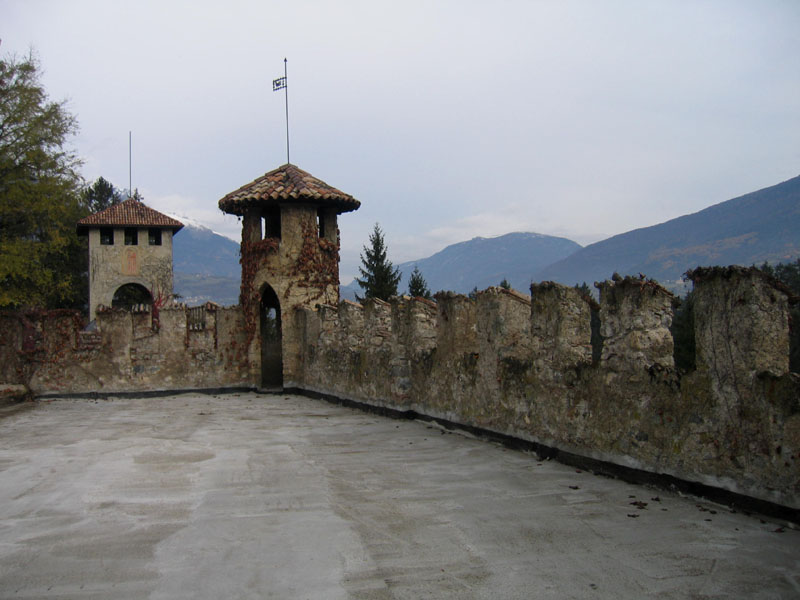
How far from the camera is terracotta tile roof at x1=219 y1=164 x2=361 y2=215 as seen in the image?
20078 millimetres

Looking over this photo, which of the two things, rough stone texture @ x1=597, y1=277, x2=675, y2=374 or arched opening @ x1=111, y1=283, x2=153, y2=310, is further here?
arched opening @ x1=111, y1=283, x2=153, y2=310

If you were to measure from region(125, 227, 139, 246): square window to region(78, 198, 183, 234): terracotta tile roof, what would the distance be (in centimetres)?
54

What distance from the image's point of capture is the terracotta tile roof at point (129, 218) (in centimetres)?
3806

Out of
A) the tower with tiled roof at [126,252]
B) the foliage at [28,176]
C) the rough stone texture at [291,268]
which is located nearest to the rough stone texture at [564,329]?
the rough stone texture at [291,268]

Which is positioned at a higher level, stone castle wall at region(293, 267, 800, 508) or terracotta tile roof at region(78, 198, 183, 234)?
terracotta tile roof at region(78, 198, 183, 234)

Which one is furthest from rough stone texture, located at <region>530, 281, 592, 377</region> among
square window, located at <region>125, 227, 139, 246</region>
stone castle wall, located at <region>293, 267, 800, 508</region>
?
square window, located at <region>125, 227, 139, 246</region>

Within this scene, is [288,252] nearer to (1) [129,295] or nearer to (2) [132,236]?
(2) [132,236]

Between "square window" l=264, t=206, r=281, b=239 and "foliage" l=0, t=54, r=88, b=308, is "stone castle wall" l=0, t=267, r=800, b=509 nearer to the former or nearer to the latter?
"square window" l=264, t=206, r=281, b=239

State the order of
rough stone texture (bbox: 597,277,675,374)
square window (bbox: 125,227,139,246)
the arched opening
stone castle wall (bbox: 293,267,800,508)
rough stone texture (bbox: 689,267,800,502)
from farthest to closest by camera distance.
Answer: the arched opening, square window (bbox: 125,227,139,246), rough stone texture (bbox: 597,277,675,374), stone castle wall (bbox: 293,267,800,508), rough stone texture (bbox: 689,267,800,502)

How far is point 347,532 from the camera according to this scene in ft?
17.9

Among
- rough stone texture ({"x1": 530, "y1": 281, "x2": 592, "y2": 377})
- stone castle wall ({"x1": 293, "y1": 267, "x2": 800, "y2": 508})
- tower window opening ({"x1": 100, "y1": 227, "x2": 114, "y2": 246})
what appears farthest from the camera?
tower window opening ({"x1": 100, "y1": 227, "x2": 114, "y2": 246})

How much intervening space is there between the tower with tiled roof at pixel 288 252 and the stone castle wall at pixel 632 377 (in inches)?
344

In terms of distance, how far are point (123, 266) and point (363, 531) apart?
3575cm

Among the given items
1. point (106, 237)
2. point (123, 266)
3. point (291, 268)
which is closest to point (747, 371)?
point (291, 268)
